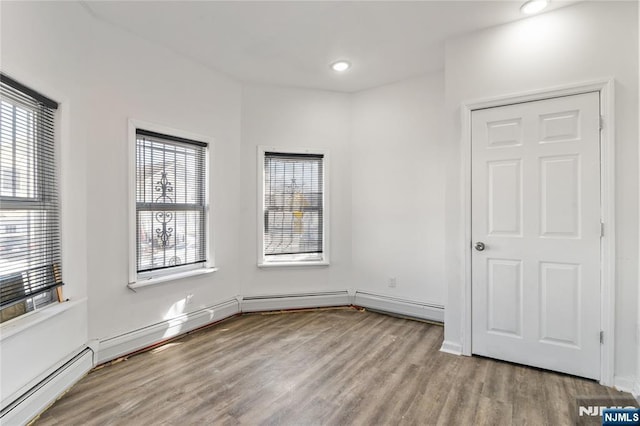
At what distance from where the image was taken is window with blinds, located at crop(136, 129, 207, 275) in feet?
9.75

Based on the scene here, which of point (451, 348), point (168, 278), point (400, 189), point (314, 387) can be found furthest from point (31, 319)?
point (400, 189)

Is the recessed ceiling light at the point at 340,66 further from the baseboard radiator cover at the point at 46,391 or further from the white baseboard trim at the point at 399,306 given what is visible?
the baseboard radiator cover at the point at 46,391

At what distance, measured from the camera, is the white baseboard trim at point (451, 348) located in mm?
2801

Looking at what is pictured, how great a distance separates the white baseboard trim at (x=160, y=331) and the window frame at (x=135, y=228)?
415 mm

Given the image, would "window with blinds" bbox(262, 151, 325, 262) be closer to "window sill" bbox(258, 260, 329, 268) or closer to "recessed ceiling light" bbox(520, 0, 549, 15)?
"window sill" bbox(258, 260, 329, 268)

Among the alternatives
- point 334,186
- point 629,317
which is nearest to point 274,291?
point 334,186

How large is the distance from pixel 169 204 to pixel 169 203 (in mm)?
10

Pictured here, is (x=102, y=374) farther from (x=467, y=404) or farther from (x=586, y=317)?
(x=586, y=317)

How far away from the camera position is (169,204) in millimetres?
3180

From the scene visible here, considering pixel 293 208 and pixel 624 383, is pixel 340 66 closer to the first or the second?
pixel 293 208

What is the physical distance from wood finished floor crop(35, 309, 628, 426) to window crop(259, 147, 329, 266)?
3.88 ft

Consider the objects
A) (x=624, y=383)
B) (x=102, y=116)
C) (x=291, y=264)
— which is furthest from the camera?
(x=291, y=264)

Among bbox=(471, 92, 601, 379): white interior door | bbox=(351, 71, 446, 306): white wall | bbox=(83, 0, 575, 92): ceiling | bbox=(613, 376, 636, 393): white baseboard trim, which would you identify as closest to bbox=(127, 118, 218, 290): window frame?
bbox=(83, 0, 575, 92): ceiling

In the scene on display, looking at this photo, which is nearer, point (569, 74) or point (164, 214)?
point (569, 74)
